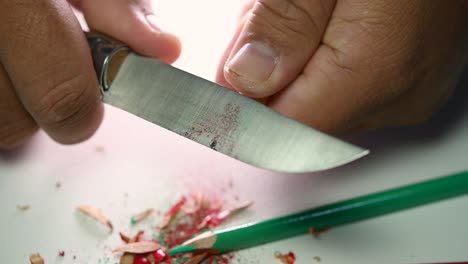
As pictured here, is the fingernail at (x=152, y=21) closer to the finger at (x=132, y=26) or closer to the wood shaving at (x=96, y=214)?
the finger at (x=132, y=26)

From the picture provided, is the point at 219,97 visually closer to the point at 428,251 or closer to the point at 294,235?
the point at 294,235

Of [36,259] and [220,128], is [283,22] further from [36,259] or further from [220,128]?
[36,259]

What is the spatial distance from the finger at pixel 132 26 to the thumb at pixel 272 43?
14cm

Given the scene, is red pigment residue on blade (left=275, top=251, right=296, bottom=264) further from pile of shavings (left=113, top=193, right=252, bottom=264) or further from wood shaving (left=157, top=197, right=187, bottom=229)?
wood shaving (left=157, top=197, right=187, bottom=229)

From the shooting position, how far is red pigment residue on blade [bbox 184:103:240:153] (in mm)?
683

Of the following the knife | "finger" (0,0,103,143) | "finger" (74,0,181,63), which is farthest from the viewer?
"finger" (74,0,181,63)

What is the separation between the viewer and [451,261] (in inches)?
31.6

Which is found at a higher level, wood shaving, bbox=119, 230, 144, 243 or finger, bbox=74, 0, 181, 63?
finger, bbox=74, 0, 181, 63

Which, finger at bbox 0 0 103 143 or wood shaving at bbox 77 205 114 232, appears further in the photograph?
wood shaving at bbox 77 205 114 232

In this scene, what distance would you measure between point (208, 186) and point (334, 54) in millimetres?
309

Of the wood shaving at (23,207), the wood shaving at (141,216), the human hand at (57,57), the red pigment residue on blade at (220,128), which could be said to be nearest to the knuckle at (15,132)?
the human hand at (57,57)

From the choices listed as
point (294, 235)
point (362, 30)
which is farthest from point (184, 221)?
point (362, 30)

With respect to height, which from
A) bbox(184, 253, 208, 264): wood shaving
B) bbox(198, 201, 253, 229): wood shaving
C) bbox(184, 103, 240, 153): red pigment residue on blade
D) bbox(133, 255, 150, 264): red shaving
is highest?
bbox(184, 103, 240, 153): red pigment residue on blade

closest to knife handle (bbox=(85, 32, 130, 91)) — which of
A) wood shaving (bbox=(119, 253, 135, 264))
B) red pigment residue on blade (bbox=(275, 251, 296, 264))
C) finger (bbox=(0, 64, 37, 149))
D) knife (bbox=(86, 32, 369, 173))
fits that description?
knife (bbox=(86, 32, 369, 173))
